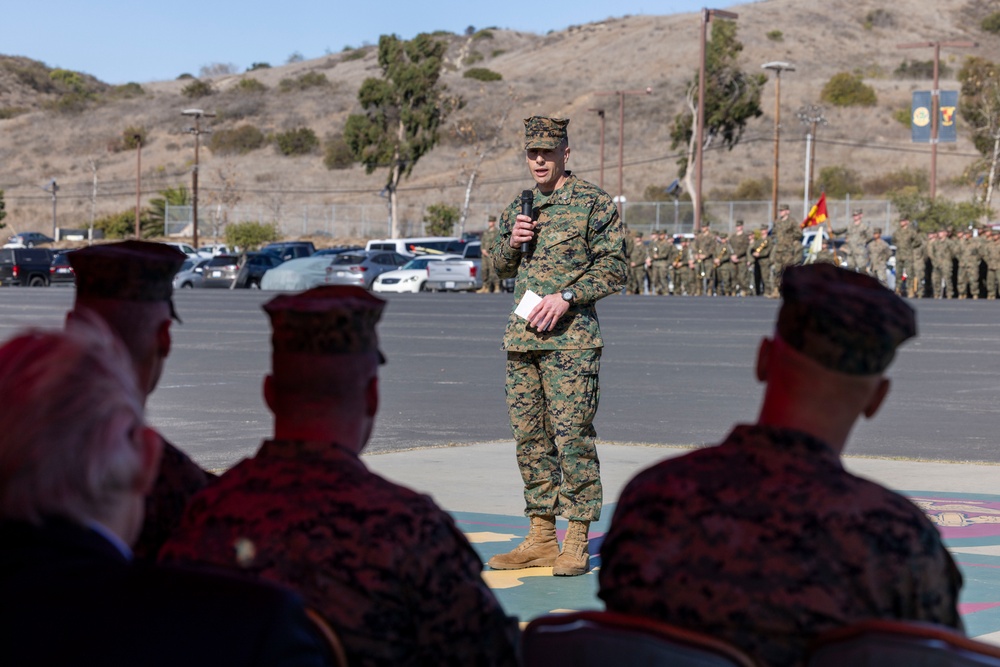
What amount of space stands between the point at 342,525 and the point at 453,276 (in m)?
37.9

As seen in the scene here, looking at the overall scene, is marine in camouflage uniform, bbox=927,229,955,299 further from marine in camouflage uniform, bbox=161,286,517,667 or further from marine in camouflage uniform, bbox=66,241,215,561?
marine in camouflage uniform, bbox=161,286,517,667

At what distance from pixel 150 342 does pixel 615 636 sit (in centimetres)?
157

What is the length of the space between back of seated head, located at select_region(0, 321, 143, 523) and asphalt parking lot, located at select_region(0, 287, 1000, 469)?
5.42m

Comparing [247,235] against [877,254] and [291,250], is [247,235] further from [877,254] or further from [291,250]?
[877,254]

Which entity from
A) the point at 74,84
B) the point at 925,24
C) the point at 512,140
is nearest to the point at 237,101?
the point at 512,140

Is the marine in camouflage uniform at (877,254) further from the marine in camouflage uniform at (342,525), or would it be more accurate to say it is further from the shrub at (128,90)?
the shrub at (128,90)

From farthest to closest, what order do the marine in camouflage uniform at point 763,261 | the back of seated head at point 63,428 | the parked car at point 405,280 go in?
1. the parked car at point 405,280
2. the marine in camouflage uniform at point 763,261
3. the back of seated head at point 63,428

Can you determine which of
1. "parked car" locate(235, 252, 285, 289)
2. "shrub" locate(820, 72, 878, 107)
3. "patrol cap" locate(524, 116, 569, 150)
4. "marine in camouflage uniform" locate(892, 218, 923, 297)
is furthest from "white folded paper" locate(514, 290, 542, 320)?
"shrub" locate(820, 72, 878, 107)

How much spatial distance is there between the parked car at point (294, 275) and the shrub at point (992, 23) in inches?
4053

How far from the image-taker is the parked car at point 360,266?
41.0 meters

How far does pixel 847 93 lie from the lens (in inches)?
3821

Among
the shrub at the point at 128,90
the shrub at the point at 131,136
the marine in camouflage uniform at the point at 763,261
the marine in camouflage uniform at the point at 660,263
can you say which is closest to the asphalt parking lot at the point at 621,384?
the marine in camouflage uniform at the point at 763,261

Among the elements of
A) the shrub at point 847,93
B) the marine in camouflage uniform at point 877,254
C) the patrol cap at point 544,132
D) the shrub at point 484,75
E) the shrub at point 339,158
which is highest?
the shrub at point 484,75

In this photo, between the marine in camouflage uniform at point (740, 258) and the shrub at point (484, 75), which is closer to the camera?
the marine in camouflage uniform at point (740, 258)
